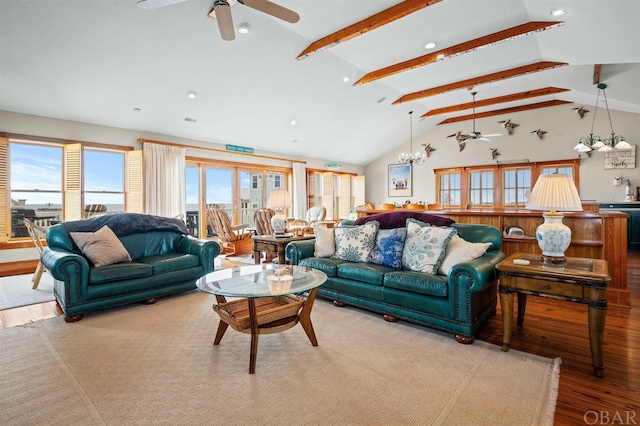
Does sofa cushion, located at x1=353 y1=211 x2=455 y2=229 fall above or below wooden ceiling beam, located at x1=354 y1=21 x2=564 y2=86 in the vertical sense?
below

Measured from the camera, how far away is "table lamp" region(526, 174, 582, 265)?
7.76 feet

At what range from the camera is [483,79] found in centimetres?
634

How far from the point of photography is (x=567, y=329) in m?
2.79

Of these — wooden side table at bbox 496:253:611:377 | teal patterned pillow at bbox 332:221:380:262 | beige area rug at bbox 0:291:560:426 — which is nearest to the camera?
beige area rug at bbox 0:291:560:426

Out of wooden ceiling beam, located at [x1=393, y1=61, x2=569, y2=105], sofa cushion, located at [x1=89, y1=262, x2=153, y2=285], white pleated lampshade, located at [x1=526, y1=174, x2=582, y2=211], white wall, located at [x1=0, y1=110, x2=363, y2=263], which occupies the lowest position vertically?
sofa cushion, located at [x1=89, y1=262, x2=153, y2=285]

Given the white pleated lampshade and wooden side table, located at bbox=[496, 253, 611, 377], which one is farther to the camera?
the white pleated lampshade

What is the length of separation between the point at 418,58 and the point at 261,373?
535 centimetres

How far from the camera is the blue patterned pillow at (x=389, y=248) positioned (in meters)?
3.23

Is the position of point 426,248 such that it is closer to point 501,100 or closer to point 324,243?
point 324,243

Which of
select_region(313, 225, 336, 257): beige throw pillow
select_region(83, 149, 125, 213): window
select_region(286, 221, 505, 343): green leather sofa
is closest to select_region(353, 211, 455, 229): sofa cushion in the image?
select_region(286, 221, 505, 343): green leather sofa

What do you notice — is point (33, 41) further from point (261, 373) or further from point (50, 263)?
point (261, 373)

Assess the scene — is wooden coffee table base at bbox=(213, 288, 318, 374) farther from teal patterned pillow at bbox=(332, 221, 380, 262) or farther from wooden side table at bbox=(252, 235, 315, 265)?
wooden side table at bbox=(252, 235, 315, 265)

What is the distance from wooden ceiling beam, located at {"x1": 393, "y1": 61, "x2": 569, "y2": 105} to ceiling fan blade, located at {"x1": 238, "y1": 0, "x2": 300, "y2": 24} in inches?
190

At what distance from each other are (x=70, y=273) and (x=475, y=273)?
3599mm
